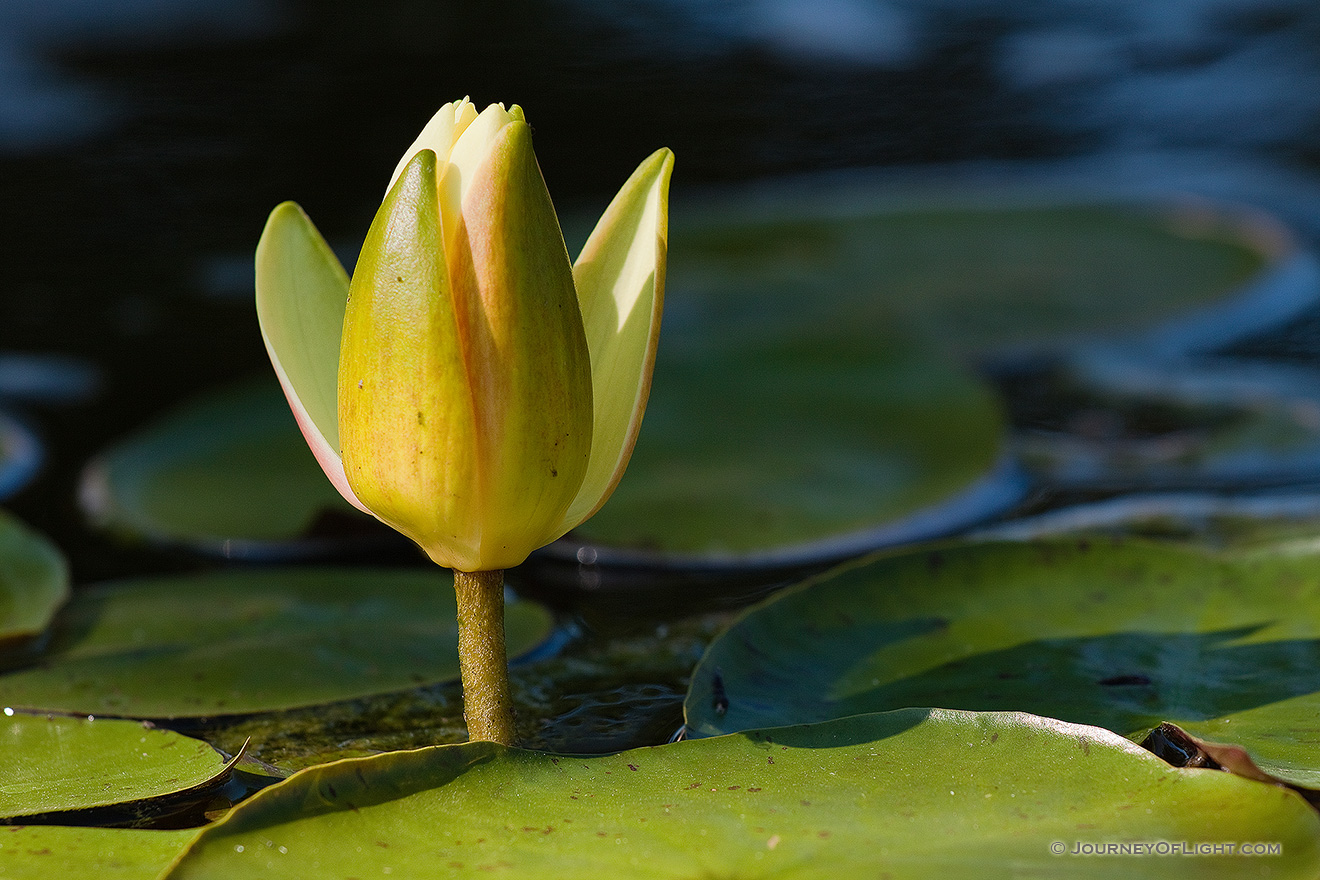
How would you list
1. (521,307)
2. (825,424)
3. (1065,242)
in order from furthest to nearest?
(1065,242)
(825,424)
(521,307)

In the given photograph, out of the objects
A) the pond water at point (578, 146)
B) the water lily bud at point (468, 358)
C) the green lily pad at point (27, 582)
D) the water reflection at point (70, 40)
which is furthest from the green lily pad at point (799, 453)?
the water reflection at point (70, 40)

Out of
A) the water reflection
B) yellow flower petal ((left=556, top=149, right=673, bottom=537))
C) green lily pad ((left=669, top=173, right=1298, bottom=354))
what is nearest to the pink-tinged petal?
yellow flower petal ((left=556, top=149, right=673, bottom=537))

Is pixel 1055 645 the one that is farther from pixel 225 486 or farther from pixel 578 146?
pixel 578 146

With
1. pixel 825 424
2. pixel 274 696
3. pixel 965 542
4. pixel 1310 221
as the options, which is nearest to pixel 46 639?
pixel 274 696

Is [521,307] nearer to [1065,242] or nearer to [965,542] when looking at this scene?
[965,542]

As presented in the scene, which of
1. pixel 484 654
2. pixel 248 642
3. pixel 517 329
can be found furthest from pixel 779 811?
pixel 248 642

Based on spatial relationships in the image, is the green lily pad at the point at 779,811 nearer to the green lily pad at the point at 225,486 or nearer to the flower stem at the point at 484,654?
the flower stem at the point at 484,654
